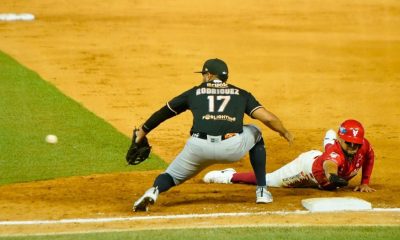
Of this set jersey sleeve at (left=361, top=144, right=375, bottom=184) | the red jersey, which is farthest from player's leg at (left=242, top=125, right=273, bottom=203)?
jersey sleeve at (left=361, top=144, right=375, bottom=184)

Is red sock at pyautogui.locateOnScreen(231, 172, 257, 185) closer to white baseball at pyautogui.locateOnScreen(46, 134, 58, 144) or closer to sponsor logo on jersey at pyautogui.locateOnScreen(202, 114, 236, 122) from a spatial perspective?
sponsor logo on jersey at pyautogui.locateOnScreen(202, 114, 236, 122)

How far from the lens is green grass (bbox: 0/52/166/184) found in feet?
38.2

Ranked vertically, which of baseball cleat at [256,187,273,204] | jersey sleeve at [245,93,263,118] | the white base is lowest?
baseball cleat at [256,187,273,204]

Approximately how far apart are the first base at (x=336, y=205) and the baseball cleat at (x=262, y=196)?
397 mm

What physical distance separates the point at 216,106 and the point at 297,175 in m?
1.55

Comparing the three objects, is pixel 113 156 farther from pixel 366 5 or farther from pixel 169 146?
pixel 366 5

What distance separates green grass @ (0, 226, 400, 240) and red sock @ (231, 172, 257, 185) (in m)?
2.34

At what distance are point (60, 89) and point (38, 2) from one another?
10.4 metres

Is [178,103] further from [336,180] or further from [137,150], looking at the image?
[336,180]

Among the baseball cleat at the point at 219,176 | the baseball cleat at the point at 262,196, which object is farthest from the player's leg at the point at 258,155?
the baseball cleat at the point at 219,176

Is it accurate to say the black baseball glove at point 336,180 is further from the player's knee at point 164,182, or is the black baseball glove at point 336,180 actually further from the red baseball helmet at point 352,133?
the player's knee at point 164,182

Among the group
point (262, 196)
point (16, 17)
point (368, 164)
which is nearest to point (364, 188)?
point (368, 164)

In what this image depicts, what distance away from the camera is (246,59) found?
19016mm

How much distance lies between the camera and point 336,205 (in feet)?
30.5
